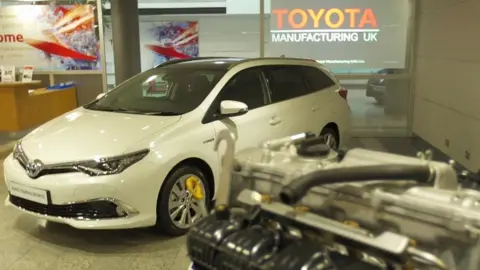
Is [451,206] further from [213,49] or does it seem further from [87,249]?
[213,49]

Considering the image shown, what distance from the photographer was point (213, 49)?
9.09m

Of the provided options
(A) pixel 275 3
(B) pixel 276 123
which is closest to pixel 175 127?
(B) pixel 276 123

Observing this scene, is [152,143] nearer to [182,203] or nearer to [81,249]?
[182,203]

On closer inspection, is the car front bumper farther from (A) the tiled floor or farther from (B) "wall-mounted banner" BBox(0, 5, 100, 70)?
(B) "wall-mounted banner" BBox(0, 5, 100, 70)

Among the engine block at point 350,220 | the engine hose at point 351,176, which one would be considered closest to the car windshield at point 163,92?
the engine block at point 350,220

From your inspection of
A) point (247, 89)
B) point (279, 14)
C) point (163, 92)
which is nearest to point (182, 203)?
point (163, 92)

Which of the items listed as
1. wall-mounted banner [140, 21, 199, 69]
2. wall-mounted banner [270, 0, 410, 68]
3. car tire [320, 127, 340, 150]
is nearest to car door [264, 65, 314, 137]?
car tire [320, 127, 340, 150]

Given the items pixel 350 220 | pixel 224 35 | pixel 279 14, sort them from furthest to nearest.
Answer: pixel 224 35
pixel 279 14
pixel 350 220

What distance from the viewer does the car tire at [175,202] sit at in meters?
3.83

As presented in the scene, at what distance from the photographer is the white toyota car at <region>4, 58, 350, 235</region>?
143 inches

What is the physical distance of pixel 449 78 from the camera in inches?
263

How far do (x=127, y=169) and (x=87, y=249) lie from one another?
2.49 ft

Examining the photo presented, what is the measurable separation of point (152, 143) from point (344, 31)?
5.55 meters

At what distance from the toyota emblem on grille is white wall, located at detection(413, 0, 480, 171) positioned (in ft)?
15.3
